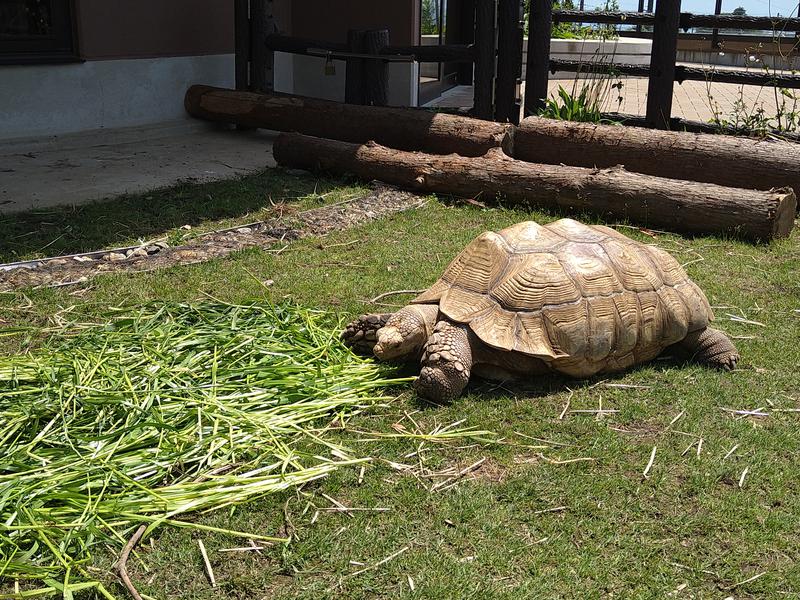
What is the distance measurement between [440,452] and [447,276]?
3.97 feet

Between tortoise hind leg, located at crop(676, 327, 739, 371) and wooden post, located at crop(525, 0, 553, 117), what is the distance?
6.36 metres

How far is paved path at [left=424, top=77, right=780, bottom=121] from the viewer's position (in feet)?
48.6

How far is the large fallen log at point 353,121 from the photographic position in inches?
390

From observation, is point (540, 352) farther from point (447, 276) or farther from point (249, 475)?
point (249, 475)

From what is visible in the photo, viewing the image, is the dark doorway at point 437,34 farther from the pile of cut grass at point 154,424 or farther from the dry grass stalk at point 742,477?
the dry grass stalk at point 742,477

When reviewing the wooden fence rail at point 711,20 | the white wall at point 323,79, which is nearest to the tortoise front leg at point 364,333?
the wooden fence rail at point 711,20

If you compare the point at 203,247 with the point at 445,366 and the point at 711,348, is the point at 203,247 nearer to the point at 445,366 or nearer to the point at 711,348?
the point at 445,366

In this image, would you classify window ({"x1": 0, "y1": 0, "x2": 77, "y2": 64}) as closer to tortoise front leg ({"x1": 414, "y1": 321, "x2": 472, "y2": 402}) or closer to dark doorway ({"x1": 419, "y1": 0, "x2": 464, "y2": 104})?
dark doorway ({"x1": 419, "y1": 0, "x2": 464, "y2": 104})

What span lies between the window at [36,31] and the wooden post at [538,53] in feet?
18.3

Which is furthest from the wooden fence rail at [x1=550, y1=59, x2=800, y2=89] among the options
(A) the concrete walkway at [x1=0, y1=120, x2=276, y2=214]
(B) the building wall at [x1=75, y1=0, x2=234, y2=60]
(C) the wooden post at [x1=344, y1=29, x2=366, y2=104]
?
(B) the building wall at [x1=75, y1=0, x2=234, y2=60]

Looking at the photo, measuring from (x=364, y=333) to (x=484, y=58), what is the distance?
23.2 ft

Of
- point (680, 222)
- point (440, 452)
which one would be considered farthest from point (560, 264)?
point (680, 222)

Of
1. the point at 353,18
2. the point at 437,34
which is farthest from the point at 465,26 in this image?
the point at 353,18

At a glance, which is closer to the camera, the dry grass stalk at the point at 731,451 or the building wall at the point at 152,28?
the dry grass stalk at the point at 731,451
